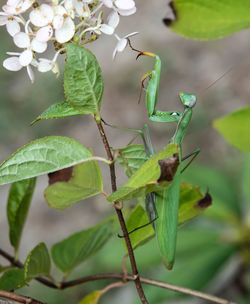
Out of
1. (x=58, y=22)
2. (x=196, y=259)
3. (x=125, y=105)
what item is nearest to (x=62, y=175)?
(x=58, y=22)

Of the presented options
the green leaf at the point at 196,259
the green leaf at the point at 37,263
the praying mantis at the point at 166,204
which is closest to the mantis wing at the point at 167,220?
the praying mantis at the point at 166,204

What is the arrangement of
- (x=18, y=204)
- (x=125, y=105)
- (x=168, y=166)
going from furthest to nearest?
(x=125, y=105), (x=18, y=204), (x=168, y=166)

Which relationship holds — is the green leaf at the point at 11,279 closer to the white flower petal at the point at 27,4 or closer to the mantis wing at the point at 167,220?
the mantis wing at the point at 167,220

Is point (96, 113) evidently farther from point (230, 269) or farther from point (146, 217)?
point (230, 269)

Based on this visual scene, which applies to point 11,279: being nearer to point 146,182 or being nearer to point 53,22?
point 146,182

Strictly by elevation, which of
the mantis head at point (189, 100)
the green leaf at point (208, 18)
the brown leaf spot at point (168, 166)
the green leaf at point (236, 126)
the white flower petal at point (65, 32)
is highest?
the white flower petal at point (65, 32)

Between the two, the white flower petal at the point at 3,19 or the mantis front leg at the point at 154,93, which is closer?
the white flower petal at the point at 3,19
